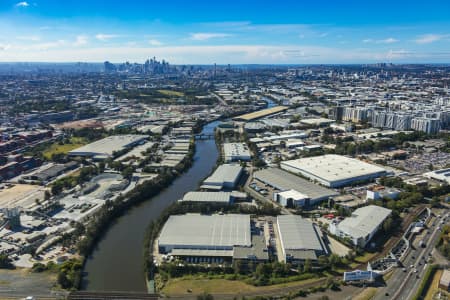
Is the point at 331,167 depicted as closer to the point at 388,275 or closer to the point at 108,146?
the point at 388,275

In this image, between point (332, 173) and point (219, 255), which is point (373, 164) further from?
point (219, 255)

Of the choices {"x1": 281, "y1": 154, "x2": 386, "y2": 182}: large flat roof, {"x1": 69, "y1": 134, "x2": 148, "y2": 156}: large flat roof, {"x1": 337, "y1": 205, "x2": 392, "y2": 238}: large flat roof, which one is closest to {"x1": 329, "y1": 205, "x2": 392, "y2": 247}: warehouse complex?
{"x1": 337, "y1": 205, "x2": 392, "y2": 238}: large flat roof

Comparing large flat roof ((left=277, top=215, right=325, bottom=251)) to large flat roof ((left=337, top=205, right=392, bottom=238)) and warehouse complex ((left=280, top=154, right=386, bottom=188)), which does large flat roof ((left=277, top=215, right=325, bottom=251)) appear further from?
warehouse complex ((left=280, top=154, right=386, bottom=188))

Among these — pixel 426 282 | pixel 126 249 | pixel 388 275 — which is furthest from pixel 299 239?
pixel 126 249

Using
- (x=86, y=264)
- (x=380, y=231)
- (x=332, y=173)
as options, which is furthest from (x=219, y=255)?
(x=332, y=173)

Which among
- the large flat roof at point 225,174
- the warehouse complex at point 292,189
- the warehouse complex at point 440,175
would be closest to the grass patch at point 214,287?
the warehouse complex at point 292,189
